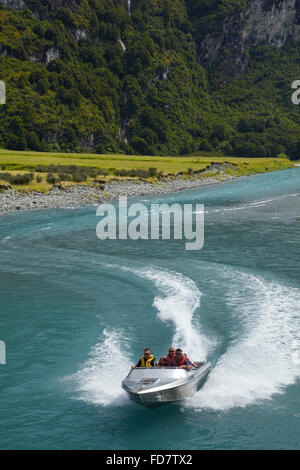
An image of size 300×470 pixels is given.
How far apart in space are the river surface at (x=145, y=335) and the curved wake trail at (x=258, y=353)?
0.17 ft

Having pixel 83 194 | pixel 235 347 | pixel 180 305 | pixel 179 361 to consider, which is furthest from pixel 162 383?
pixel 83 194

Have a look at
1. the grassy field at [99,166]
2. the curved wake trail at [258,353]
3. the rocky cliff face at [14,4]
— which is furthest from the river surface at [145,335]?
the rocky cliff face at [14,4]

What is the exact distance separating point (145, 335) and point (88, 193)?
4997cm

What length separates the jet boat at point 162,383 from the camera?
16672mm

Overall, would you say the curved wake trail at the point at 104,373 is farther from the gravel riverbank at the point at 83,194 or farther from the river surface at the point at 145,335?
the gravel riverbank at the point at 83,194

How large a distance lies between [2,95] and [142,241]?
113289 millimetres

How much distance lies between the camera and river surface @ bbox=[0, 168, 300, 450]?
16.1 meters

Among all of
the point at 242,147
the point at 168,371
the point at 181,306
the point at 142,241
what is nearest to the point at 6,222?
the point at 142,241

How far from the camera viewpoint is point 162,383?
17125 mm

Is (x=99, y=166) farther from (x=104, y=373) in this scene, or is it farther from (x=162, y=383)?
(x=162, y=383)

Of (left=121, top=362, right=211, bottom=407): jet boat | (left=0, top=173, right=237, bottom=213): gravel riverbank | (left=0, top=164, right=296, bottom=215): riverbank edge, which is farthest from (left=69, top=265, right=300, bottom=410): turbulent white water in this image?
(left=0, top=173, right=237, bottom=213): gravel riverbank

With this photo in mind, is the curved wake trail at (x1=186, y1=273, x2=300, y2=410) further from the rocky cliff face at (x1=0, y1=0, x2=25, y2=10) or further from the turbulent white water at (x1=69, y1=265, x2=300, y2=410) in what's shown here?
the rocky cliff face at (x1=0, y1=0, x2=25, y2=10)

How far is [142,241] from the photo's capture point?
43.7 m
